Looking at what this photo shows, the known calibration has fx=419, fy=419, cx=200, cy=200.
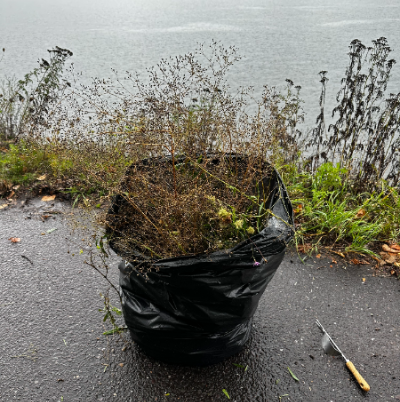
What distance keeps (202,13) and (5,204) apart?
841 centimetres

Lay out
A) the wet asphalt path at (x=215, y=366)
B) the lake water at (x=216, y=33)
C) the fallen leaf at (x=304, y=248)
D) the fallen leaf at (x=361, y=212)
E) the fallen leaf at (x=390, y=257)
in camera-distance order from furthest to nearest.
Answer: the lake water at (x=216, y=33)
the fallen leaf at (x=361, y=212)
the fallen leaf at (x=304, y=248)
the fallen leaf at (x=390, y=257)
the wet asphalt path at (x=215, y=366)

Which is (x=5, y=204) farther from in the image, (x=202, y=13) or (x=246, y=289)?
(x=202, y=13)

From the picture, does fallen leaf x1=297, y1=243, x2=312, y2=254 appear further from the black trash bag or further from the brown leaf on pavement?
the brown leaf on pavement

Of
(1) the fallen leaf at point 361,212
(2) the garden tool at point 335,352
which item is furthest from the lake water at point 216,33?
(2) the garden tool at point 335,352

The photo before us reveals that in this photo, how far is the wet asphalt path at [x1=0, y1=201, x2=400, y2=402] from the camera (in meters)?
2.02

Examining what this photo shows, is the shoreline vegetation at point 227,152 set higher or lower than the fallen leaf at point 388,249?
higher

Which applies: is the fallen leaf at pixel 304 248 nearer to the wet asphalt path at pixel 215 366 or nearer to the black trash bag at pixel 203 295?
the wet asphalt path at pixel 215 366

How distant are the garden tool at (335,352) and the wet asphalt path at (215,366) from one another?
0.11ft

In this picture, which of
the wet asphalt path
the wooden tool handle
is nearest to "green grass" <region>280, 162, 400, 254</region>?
the wet asphalt path

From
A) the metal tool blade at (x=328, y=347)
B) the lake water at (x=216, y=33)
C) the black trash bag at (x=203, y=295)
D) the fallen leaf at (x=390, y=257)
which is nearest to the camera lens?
the black trash bag at (x=203, y=295)

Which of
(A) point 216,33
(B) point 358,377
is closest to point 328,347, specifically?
(B) point 358,377

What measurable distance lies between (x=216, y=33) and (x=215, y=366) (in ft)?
23.1

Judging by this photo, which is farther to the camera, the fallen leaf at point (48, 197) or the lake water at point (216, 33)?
the lake water at point (216, 33)

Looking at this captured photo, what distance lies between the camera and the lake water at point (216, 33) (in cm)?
606
